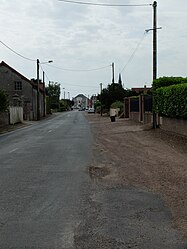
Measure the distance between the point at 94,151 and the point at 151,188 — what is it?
7522mm

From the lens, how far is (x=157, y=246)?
527 cm

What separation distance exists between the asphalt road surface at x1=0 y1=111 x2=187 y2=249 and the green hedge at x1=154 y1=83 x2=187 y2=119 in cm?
1058

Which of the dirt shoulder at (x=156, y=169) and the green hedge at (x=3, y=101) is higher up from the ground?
the green hedge at (x=3, y=101)

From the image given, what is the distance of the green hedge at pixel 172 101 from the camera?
20.8m

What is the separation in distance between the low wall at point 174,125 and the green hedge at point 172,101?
284 mm

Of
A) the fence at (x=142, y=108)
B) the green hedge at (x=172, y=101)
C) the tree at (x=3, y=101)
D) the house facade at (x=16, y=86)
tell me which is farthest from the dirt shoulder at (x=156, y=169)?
the house facade at (x=16, y=86)

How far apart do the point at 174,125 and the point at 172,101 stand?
1.34 meters

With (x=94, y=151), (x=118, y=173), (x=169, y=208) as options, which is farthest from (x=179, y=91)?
(x=169, y=208)

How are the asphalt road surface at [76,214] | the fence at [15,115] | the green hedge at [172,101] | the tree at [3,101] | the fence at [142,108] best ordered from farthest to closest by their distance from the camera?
the fence at [15,115], the tree at [3,101], the fence at [142,108], the green hedge at [172,101], the asphalt road surface at [76,214]

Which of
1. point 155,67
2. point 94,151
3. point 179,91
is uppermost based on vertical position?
point 155,67

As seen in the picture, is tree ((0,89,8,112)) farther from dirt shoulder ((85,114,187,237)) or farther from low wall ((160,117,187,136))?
dirt shoulder ((85,114,187,237))

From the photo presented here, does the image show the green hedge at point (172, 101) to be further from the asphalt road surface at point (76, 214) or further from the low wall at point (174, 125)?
the asphalt road surface at point (76, 214)

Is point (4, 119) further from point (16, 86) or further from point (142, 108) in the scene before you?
point (16, 86)

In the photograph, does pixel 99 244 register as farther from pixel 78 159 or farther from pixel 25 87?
pixel 25 87
